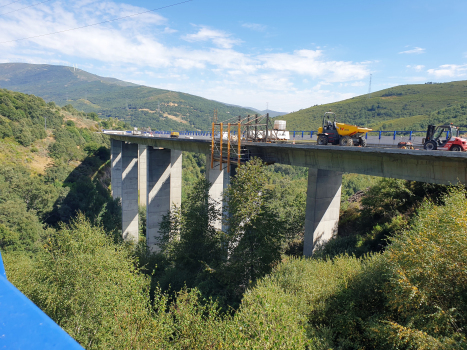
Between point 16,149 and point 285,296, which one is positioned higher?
point 16,149

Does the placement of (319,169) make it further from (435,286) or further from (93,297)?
(93,297)

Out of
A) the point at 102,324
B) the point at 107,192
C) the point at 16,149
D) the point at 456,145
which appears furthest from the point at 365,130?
the point at 16,149

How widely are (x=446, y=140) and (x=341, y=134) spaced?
5550 millimetres

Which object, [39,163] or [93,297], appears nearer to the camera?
[93,297]

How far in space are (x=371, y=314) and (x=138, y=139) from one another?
40012 mm

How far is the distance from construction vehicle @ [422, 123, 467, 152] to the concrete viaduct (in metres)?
2.10

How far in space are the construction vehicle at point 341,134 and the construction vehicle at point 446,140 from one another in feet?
11.2

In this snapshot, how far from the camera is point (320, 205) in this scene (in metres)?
21.0

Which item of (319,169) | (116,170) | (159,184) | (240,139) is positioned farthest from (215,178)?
(116,170)

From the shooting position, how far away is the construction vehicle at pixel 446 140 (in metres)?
14.0

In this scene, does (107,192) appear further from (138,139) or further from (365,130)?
(365,130)

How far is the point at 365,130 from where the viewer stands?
17625 mm

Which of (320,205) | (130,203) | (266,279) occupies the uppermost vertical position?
(320,205)

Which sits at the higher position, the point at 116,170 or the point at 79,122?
the point at 79,122
